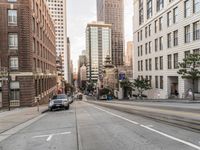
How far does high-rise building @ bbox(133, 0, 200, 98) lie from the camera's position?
40662 mm

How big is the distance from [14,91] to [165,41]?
30.2 meters

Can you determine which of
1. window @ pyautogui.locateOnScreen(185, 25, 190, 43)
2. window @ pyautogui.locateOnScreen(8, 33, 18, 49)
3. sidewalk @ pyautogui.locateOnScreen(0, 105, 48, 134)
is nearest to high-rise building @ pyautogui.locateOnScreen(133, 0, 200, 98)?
window @ pyautogui.locateOnScreen(185, 25, 190, 43)

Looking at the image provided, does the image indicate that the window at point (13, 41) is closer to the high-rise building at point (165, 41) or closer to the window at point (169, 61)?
the high-rise building at point (165, 41)

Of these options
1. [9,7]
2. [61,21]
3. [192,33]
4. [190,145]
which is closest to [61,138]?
[190,145]

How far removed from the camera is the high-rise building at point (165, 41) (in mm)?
40662

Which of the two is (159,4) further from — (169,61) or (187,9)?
(169,61)

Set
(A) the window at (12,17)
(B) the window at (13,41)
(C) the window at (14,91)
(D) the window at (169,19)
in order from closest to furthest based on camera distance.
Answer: (C) the window at (14,91) < (A) the window at (12,17) < (B) the window at (13,41) < (D) the window at (169,19)

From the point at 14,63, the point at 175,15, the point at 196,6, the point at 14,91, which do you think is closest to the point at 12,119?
Answer: the point at 14,91

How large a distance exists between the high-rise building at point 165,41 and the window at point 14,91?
932 inches

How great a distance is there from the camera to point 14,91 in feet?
116

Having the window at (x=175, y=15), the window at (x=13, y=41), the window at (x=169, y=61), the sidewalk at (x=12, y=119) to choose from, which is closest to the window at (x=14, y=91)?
the window at (x=13, y=41)

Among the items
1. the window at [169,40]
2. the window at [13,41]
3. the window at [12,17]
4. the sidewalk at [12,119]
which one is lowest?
the sidewalk at [12,119]

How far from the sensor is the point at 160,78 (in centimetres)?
5278

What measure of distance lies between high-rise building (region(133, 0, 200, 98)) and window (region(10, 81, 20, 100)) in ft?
77.7
